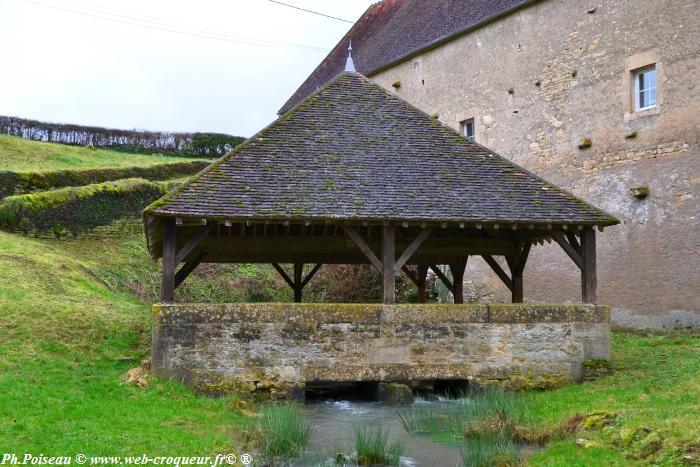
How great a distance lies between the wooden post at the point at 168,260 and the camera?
9.35 meters

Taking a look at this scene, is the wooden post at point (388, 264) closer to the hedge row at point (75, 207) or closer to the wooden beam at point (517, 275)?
the wooden beam at point (517, 275)

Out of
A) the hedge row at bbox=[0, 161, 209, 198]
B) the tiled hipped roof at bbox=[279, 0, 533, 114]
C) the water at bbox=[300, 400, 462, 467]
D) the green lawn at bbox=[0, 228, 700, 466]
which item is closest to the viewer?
the green lawn at bbox=[0, 228, 700, 466]

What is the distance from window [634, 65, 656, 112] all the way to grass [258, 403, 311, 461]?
9.63m

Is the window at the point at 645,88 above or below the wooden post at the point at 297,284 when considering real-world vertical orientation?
above

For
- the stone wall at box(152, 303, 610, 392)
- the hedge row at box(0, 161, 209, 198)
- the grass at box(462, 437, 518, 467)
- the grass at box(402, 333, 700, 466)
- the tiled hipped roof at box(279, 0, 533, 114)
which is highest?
the tiled hipped roof at box(279, 0, 533, 114)

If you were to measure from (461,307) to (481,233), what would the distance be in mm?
2367

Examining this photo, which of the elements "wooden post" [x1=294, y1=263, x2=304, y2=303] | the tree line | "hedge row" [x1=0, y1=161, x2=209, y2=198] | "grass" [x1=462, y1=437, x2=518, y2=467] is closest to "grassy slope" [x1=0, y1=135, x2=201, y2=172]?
"hedge row" [x1=0, y1=161, x2=209, y2=198]

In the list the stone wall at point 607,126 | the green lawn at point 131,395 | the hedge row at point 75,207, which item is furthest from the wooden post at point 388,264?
the hedge row at point 75,207

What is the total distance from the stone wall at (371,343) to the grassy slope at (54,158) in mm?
13704

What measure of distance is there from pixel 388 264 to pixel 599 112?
713 cm

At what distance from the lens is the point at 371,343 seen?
9617mm

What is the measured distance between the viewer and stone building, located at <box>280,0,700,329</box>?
511 inches

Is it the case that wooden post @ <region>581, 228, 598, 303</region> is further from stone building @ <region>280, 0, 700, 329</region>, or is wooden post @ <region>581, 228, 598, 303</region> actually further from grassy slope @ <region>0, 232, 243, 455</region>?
grassy slope @ <region>0, 232, 243, 455</region>

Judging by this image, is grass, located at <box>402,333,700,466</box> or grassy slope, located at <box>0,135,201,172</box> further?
grassy slope, located at <box>0,135,201,172</box>
